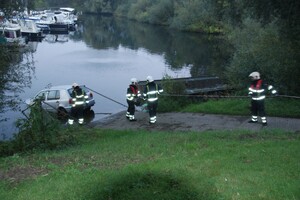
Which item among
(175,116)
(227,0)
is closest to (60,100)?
(175,116)

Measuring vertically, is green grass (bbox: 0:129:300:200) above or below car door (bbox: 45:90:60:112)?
above

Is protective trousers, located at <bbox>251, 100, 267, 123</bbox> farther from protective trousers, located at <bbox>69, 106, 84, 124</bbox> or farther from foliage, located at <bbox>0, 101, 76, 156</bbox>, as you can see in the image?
protective trousers, located at <bbox>69, 106, 84, 124</bbox>

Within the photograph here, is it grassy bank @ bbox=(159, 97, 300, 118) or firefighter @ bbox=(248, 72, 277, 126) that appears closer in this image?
firefighter @ bbox=(248, 72, 277, 126)

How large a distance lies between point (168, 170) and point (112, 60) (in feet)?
134

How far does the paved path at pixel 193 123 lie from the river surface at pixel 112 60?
5582 mm

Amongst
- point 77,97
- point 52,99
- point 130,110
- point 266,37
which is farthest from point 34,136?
point 266,37

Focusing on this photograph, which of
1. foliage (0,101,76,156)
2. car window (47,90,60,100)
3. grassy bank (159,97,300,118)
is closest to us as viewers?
foliage (0,101,76,156)

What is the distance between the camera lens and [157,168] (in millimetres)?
8000

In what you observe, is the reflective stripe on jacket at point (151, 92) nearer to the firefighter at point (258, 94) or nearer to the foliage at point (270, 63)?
the firefighter at point (258, 94)

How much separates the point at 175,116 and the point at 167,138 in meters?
4.95

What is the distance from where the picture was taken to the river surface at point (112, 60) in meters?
31.3

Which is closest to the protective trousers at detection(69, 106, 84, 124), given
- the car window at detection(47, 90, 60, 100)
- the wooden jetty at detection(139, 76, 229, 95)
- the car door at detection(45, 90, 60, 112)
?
the car door at detection(45, 90, 60, 112)

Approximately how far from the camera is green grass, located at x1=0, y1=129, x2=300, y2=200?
259 inches

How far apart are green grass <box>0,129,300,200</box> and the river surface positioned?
10.6 m
